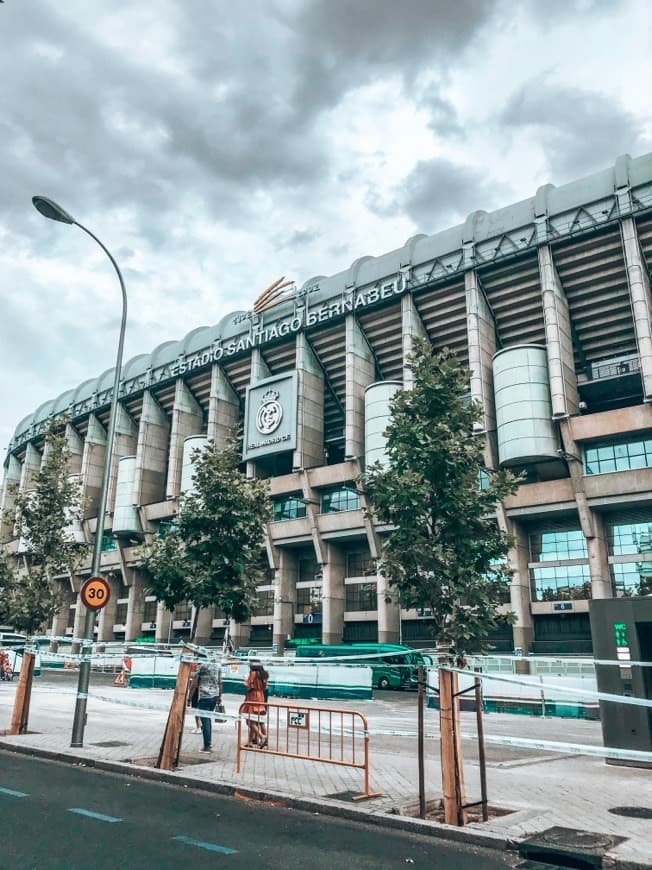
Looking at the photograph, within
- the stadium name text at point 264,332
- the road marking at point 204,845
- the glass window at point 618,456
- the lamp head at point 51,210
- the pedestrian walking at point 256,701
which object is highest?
the stadium name text at point 264,332

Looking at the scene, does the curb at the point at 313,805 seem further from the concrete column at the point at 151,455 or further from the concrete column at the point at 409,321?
the concrete column at the point at 151,455

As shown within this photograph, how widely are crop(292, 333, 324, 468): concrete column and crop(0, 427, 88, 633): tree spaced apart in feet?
101

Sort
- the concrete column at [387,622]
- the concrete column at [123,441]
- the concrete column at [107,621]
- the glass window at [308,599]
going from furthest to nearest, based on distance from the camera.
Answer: the concrete column at [123,441], the concrete column at [107,621], the glass window at [308,599], the concrete column at [387,622]

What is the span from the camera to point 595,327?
43.9 meters

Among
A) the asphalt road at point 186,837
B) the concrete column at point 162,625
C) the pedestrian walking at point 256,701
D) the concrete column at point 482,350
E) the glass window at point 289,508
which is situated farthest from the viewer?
the concrete column at point 162,625

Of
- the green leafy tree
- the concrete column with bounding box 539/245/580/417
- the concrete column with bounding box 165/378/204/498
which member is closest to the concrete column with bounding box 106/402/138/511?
the concrete column with bounding box 165/378/204/498

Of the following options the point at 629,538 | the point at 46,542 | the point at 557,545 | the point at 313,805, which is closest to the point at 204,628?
the point at 557,545

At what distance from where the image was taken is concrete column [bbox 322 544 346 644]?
48500 millimetres

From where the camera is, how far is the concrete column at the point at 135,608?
61469 mm

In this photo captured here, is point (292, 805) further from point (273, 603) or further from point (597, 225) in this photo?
point (273, 603)

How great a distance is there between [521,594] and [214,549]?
3041 centimetres

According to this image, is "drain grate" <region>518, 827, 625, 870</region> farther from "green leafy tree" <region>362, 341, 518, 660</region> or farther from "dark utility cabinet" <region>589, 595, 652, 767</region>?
"dark utility cabinet" <region>589, 595, 652, 767</region>

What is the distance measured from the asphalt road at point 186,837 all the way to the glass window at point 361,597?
4079 centimetres

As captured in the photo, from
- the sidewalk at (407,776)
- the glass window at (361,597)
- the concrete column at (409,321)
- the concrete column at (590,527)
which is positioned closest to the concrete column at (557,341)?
the concrete column at (590,527)
